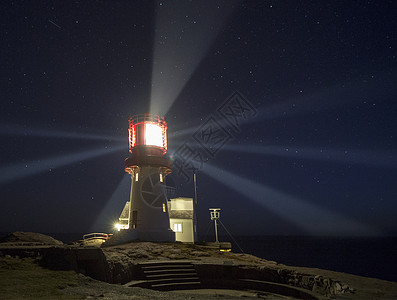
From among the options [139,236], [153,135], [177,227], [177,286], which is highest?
[153,135]

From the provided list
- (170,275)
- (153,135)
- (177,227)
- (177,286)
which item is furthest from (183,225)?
(177,286)

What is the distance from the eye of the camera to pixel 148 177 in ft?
81.3

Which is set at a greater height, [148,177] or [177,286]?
[148,177]

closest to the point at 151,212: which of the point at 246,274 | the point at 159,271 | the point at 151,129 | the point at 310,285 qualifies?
the point at 151,129

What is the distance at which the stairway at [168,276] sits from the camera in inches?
486

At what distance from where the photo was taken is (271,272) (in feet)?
42.0

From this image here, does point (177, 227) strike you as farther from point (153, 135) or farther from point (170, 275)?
point (170, 275)

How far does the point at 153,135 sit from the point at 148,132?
1.88 feet

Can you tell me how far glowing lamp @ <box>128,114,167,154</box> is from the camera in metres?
24.7

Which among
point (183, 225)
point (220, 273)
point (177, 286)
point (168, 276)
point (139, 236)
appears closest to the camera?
point (177, 286)

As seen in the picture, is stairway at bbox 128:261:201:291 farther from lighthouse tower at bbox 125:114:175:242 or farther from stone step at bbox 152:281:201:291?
lighthouse tower at bbox 125:114:175:242

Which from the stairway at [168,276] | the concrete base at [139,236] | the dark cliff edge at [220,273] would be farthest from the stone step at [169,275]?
the concrete base at [139,236]

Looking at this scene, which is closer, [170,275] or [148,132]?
[170,275]

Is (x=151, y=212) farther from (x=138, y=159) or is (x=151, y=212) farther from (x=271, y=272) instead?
(x=271, y=272)
